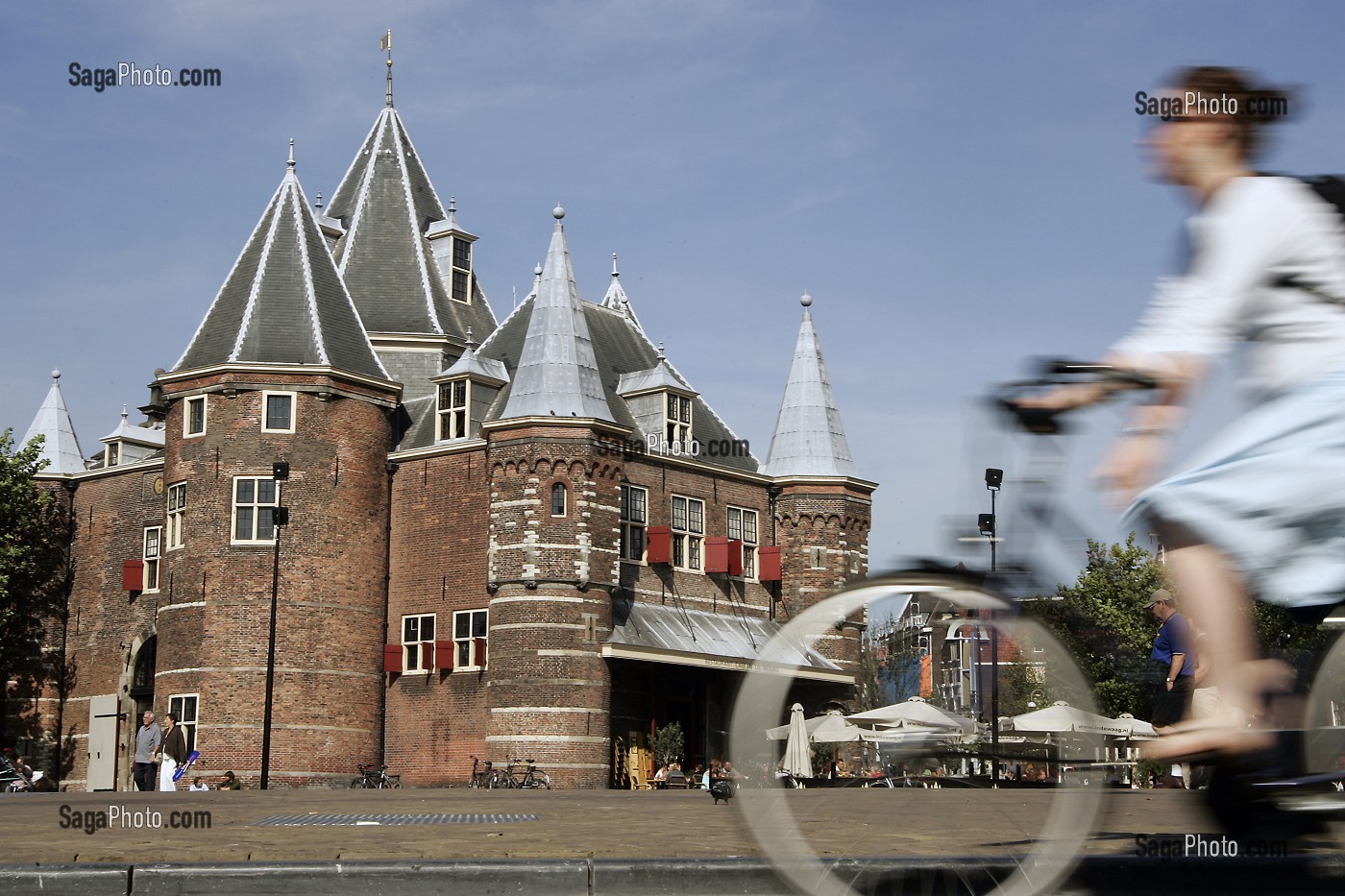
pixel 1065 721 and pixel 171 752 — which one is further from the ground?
pixel 1065 721

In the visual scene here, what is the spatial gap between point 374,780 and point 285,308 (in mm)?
12138

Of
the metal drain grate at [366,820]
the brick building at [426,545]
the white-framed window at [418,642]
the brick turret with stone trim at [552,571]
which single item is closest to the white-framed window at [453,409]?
the brick building at [426,545]

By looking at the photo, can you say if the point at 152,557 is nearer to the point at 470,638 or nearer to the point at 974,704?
the point at 470,638

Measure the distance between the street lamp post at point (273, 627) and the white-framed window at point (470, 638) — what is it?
173 inches

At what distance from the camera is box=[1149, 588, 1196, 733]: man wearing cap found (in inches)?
165

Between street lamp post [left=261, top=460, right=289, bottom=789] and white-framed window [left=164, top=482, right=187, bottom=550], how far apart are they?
141 inches

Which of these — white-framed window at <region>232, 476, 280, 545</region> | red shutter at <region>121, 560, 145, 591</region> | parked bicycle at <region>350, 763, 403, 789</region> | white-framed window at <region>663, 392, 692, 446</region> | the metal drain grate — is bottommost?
parked bicycle at <region>350, 763, 403, 789</region>

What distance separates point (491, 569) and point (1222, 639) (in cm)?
3357

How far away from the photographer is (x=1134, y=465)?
12.5ft

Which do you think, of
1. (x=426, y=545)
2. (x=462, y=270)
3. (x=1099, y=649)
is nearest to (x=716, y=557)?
(x=426, y=545)

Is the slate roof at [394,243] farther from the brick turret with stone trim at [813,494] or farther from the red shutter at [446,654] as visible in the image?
the red shutter at [446,654]

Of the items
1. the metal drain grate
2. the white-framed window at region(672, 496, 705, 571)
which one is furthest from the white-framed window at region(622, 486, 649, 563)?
the metal drain grate

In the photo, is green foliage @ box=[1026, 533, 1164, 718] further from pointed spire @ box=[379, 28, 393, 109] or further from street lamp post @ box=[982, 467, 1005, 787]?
pointed spire @ box=[379, 28, 393, 109]

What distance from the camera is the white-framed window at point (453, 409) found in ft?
131
